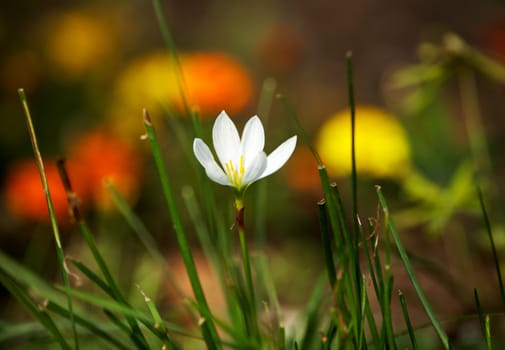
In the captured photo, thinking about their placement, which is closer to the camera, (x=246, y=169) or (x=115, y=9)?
(x=246, y=169)

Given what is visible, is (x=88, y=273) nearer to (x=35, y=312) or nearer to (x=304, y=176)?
(x=35, y=312)

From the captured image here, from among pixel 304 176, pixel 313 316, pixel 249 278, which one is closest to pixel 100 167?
pixel 304 176

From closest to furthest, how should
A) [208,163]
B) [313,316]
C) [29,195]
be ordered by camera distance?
[208,163]
[313,316]
[29,195]

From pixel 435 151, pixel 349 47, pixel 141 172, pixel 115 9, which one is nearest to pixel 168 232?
pixel 141 172

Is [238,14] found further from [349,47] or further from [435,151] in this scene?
[435,151]

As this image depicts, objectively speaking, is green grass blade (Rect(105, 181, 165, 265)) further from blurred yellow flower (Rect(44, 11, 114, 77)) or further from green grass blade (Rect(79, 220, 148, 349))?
blurred yellow flower (Rect(44, 11, 114, 77))

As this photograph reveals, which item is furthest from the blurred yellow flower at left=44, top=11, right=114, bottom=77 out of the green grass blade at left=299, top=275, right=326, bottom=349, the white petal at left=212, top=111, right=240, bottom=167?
the white petal at left=212, top=111, right=240, bottom=167

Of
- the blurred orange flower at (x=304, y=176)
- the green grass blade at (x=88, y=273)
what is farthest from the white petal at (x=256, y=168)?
the blurred orange flower at (x=304, y=176)
